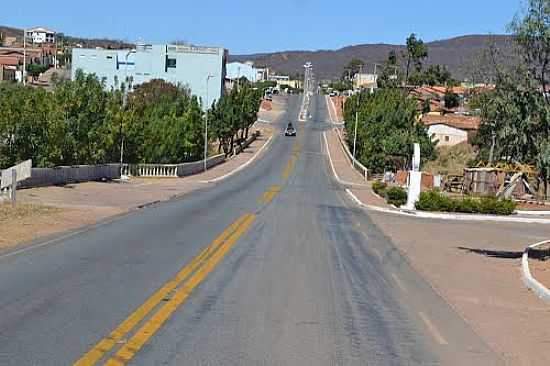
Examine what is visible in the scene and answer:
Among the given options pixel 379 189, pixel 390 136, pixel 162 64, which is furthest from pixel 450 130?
pixel 379 189

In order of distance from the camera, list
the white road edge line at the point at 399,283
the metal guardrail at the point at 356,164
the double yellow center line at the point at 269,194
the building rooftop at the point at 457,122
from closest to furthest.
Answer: the white road edge line at the point at 399,283
the double yellow center line at the point at 269,194
the metal guardrail at the point at 356,164
the building rooftop at the point at 457,122

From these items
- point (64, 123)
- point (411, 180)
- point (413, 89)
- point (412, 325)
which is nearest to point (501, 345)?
point (412, 325)

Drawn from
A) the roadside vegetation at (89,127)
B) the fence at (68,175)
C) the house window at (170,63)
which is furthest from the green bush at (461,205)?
the house window at (170,63)

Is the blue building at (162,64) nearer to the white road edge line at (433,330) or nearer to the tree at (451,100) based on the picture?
the tree at (451,100)

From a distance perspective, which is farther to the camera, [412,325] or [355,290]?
[355,290]

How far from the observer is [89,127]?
51969 mm

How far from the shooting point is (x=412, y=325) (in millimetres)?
11422

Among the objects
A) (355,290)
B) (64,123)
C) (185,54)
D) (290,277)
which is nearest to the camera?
(355,290)

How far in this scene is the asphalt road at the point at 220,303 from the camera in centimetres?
905

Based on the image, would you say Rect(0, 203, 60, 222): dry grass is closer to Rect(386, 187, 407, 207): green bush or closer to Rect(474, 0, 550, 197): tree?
Rect(474, 0, 550, 197): tree

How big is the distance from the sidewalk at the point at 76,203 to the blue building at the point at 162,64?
71.1 metres

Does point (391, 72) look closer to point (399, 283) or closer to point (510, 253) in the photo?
point (510, 253)

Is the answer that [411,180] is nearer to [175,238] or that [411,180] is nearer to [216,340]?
[175,238]

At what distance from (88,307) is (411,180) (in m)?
30.6
